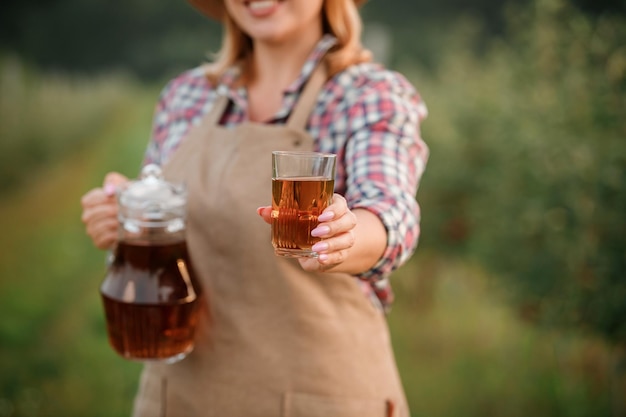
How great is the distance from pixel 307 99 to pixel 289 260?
0.43 metres

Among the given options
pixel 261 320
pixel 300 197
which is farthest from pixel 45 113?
pixel 300 197

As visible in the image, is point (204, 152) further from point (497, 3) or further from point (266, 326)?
point (497, 3)

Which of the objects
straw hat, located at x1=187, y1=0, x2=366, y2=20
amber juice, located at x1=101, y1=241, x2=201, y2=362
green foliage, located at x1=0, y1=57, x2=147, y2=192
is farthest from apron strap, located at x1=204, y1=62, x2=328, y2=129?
green foliage, located at x1=0, y1=57, x2=147, y2=192

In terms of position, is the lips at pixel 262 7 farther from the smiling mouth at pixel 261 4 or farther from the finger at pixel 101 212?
the finger at pixel 101 212

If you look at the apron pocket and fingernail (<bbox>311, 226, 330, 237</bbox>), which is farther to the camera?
the apron pocket

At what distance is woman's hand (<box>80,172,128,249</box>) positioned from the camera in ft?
5.97

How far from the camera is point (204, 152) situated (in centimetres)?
183

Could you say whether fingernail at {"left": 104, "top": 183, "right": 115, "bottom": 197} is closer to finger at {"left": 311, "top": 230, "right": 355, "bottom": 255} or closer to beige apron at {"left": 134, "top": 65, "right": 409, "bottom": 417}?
beige apron at {"left": 134, "top": 65, "right": 409, "bottom": 417}

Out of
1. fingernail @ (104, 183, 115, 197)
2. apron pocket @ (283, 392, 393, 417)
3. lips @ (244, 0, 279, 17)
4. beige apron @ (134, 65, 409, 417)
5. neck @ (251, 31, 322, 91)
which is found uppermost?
lips @ (244, 0, 279, 17)

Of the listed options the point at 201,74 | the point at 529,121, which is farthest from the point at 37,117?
the point at 529,121

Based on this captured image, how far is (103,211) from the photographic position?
1.83 metres

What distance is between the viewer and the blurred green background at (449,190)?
3.21 metres

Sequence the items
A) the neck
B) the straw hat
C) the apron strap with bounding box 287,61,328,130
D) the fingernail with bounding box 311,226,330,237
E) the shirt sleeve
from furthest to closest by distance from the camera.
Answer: the straw hat → the neck → the apron strap with bounding box 287,61,328,130 → the shirt sleeve → the fingernail with bounding box 311,226,330,237

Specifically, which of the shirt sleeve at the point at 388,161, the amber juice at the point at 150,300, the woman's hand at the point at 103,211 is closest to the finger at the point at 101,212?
the woman's hand at the point at 103,211
